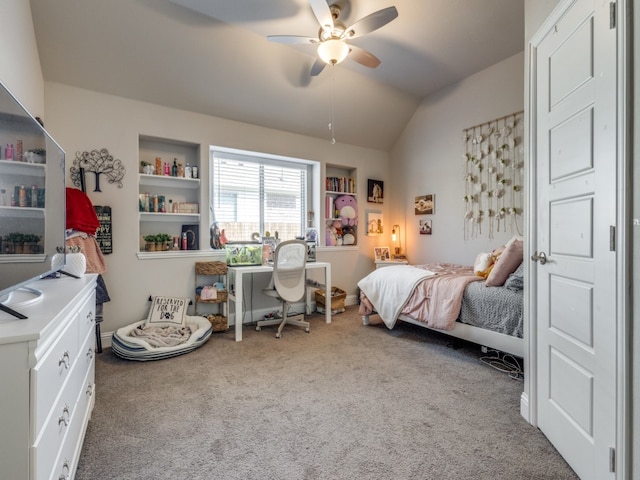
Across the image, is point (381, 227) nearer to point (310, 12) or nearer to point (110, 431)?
point (310, 12)

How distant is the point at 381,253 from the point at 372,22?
3233 mm

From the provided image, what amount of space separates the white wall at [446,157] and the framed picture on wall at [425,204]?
6 cm

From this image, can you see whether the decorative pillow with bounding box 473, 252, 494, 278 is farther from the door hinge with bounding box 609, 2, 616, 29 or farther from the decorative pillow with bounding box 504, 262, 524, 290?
the door hinge with bounding box 609, 2, 616, 29

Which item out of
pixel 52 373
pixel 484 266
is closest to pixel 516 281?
pixel 484 266

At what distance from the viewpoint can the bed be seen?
7.86ft

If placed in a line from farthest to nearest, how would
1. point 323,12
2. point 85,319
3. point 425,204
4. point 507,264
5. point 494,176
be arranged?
1. point 425,204
2. point 494,176
3. point 507,264
4. point 323,12
5. point 85,319

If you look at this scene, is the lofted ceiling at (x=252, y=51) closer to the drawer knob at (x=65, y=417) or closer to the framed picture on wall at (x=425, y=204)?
the framed picture on wall at (x=425, y=204)

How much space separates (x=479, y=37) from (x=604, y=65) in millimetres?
2444

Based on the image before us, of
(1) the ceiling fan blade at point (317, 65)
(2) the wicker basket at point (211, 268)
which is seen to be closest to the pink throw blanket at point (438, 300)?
(2) the wicker basket at point (211, 268)

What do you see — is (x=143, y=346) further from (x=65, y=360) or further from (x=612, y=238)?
(x=612, y=238)

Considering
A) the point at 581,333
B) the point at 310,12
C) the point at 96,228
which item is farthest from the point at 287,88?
the point at 581,333

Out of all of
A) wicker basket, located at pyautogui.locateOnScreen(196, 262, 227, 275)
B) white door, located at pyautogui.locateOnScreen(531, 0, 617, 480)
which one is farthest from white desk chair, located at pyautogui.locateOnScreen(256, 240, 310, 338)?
white door, located at pyautogui.locateOnScreen(531, 0, 617, 480)

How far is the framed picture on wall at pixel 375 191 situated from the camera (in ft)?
16.1

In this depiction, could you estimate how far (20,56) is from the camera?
81.5 inches
